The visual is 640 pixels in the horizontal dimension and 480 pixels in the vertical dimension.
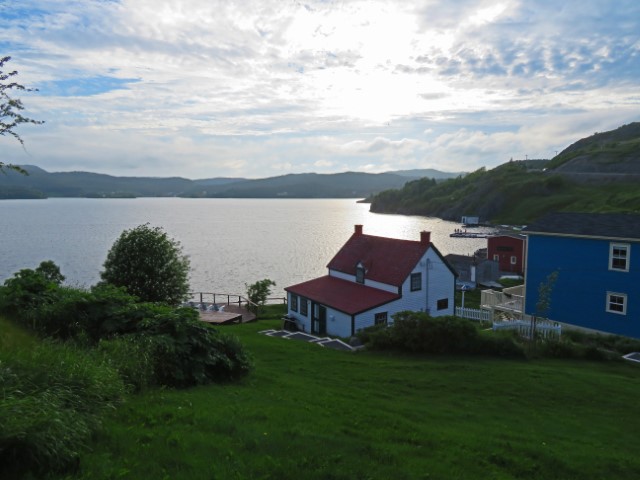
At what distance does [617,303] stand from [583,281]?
2.26 meters

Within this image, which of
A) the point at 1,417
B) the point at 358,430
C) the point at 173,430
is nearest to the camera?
the point at 1,417

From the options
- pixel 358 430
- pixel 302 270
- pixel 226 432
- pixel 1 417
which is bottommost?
pixel 302 270

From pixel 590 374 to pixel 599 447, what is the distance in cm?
860

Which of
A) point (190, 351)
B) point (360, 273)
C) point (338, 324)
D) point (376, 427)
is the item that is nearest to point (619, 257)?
point (360, 273)

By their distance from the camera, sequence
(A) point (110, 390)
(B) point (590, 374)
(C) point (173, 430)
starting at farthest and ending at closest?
1. (B) point (590, 374)
2. (A) point (110, 390)
3. (C) point (173, 430)

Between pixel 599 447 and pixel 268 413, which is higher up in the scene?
pixel 268 413

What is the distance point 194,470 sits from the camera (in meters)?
6.53

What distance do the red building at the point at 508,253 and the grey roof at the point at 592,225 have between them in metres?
34.7

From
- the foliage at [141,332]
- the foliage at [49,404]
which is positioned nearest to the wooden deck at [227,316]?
the foliage at [141,332]

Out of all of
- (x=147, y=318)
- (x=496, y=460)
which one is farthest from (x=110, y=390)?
(x=496, y=460)

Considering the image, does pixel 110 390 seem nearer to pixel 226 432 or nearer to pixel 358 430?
pixel 226 432

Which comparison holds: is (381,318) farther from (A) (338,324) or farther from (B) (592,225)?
(B) (592,225)

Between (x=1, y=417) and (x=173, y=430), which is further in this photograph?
(x=173, y=430)

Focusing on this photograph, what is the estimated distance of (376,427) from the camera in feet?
32.0
